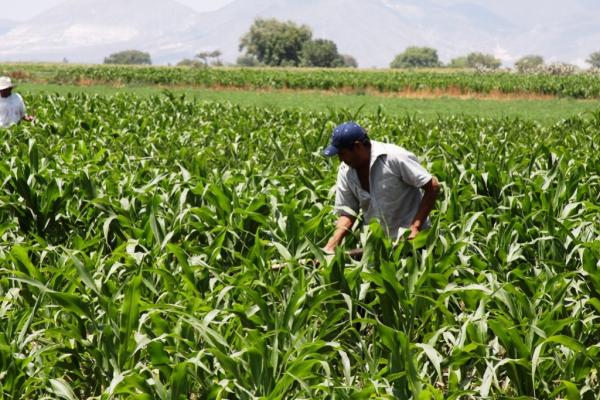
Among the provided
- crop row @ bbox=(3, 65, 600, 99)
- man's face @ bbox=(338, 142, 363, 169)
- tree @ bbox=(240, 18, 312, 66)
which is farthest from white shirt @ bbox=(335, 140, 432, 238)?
tree @ bbox=(240, 18, 312, 66)

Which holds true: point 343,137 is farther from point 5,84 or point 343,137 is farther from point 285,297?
point 5,84

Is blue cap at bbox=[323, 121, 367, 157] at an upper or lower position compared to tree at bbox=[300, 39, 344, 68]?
lower

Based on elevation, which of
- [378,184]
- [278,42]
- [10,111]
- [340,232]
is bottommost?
[340,232]

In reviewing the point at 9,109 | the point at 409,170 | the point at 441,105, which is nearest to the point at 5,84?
the point at 9,109

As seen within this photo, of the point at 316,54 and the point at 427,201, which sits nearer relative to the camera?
the point at 427,201

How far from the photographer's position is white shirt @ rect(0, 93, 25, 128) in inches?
464

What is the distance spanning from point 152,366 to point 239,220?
2359 mm

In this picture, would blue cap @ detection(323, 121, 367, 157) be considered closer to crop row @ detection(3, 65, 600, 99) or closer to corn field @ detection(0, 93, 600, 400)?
corn field @ detection(0, 93, 600, 400)

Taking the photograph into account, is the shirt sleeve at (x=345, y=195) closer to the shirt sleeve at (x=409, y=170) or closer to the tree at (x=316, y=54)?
the shirt sleeve at (x=409, y=170)

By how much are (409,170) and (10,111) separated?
8593 mm

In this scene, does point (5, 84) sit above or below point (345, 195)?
above

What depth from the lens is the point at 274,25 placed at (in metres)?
137

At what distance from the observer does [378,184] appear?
529 cm

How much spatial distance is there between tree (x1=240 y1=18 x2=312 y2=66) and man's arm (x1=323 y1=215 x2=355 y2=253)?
411 feet
